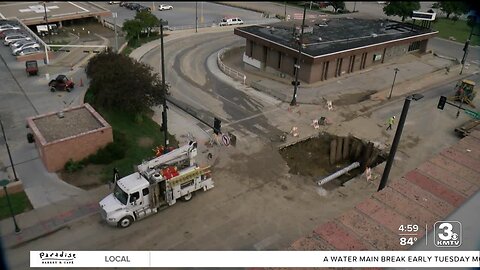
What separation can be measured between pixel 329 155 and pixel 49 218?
20398 millimetres

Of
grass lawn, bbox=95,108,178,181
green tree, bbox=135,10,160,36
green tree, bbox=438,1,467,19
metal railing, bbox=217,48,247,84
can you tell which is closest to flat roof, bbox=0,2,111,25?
green tree, bbox=135,10,160,36

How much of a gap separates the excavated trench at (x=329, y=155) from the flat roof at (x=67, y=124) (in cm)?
1447

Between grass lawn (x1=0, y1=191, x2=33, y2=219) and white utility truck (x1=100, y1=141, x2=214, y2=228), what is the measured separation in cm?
471

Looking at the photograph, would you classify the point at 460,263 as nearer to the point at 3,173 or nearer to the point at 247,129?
the point at 247,129

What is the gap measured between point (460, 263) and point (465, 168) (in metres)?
10.5

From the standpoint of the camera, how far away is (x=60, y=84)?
38938 mm

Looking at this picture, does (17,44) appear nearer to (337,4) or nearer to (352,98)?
(352,98)

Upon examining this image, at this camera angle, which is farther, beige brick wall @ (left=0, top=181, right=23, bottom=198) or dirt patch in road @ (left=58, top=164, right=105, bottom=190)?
dirt patch in road @ (left=58, top=164, right=105, bottom=190)

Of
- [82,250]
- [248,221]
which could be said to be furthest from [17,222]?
[248,221]

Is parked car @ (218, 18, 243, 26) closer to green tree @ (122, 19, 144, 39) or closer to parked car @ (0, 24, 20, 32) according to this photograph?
green tree @ (122, 19, 144, 39)

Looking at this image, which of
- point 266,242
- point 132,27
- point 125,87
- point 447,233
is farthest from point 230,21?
point 447,233

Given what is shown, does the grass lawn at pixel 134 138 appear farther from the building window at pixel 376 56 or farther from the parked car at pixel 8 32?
the building window at pixel 376 56

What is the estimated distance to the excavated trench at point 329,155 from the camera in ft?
99.5

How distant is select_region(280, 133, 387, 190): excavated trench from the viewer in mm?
30328
